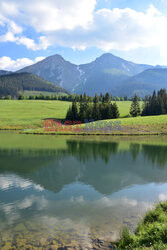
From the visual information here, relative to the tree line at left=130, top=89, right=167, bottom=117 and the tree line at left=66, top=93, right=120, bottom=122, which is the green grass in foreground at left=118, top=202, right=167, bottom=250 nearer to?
A: the tree line at left=66, top=93, right=120, bottom=122

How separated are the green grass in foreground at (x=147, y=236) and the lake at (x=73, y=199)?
2.23 feet

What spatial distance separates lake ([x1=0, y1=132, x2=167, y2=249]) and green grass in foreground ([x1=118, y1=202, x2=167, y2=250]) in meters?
0.68

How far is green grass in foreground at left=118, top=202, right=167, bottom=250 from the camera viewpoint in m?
Result: 8.27

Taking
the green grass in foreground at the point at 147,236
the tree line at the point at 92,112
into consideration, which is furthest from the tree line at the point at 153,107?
the green grass in foreground at the point at 147,236

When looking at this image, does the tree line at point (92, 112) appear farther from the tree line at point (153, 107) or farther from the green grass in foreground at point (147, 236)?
the green grass in foreground at point (147, 236)

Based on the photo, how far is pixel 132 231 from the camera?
9.84 metres

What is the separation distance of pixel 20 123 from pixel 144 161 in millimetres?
67233

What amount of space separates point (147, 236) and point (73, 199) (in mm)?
6697

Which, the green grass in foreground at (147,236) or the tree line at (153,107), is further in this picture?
the tree line at (153,107)

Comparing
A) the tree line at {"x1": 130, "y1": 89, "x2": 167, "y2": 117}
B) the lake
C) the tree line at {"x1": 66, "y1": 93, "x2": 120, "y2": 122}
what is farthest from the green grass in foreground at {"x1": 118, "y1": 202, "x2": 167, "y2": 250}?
the tree line at {"x1": 130, "y1": 89, "x2": 167, "y2": 117}

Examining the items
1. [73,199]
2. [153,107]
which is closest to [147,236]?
[73,199]

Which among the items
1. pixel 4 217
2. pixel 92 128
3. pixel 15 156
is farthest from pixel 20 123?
pixel 4 217

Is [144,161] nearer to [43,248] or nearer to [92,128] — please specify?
[43,248]

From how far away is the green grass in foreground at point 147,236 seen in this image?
827cm
